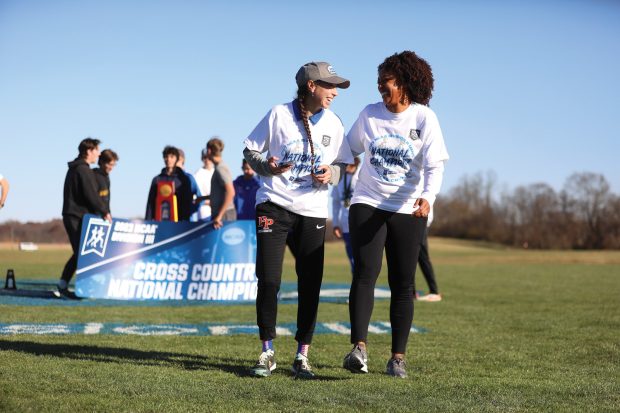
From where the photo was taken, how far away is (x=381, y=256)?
6281 millimetres

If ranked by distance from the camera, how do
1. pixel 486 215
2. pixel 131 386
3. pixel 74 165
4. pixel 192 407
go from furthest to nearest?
pixel 486 215
pixel 74 165
pixel 131 386
pixel 192 407

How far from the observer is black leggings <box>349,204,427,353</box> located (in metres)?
6.27

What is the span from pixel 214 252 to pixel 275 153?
7493mm

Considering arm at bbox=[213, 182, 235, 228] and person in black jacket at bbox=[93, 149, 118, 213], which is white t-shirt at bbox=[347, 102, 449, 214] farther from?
person in black jacket at bbox=[93, 149, 118, 213]

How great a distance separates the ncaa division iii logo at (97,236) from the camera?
13.5 meters

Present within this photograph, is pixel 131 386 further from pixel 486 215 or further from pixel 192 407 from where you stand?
pixel 486 215

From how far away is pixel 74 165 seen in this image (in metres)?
13.4

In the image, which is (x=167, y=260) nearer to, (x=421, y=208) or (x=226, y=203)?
(x=226, y=203)

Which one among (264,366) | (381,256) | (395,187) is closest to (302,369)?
(264,366)

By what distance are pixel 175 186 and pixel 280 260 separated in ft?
26.3

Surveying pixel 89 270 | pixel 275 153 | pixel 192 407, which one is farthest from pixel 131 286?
pixel 192 407

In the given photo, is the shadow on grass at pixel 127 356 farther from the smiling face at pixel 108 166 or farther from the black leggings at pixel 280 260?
the smiling face at pixel 108 166

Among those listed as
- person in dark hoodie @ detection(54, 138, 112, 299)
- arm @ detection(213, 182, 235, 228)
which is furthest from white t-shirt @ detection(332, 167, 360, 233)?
person in dark hoodie @ detection(54, 138, 112, 299)

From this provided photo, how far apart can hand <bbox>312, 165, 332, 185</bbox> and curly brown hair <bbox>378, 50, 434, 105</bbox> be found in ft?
2.65
